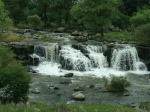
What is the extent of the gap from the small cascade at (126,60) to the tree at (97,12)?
1012 cm

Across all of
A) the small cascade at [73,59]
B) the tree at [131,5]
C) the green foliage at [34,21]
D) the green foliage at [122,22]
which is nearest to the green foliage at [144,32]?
the small cascade at [73,59]

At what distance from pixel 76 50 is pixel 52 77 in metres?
8.27

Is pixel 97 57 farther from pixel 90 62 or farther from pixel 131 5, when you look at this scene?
pixel 131 5

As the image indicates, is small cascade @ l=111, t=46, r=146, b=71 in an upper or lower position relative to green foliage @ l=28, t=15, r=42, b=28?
lower

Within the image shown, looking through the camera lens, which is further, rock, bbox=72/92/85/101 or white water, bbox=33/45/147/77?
white water, bbox=33/45/147/77

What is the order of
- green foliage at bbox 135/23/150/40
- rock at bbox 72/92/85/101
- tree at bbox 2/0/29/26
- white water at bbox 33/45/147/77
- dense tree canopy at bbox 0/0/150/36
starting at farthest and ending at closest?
1. tree at bbox 2/0/29/26
2. dense tree canopy at bbox 0/0/150/36
3. green foliage at bbox 135/23/150/40
4. white water at bbox 33/45/147/77
5. rock at bbox 72/92/85/101

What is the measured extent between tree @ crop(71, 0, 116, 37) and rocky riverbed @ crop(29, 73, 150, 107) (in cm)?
1754

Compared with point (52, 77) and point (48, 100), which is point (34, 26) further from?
point (48, 100)

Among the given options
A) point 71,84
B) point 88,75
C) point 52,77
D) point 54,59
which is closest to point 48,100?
point 71,84

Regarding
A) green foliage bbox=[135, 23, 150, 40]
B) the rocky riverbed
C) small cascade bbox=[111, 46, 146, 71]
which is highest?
green foliage bbox=[135, 23, 150, 40]

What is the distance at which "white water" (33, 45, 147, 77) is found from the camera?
128ft

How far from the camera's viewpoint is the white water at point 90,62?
128ft

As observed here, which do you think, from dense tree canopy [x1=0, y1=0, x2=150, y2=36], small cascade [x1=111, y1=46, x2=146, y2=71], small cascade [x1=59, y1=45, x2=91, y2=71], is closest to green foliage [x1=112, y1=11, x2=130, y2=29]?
dense tree canopy [x1=0, y1=0, x2=150, y2=36]

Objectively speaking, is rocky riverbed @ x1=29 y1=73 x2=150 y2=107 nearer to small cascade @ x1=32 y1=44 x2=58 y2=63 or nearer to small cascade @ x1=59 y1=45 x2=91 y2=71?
small cascade @ x1=59 y1=45 x2=91 y2=71
